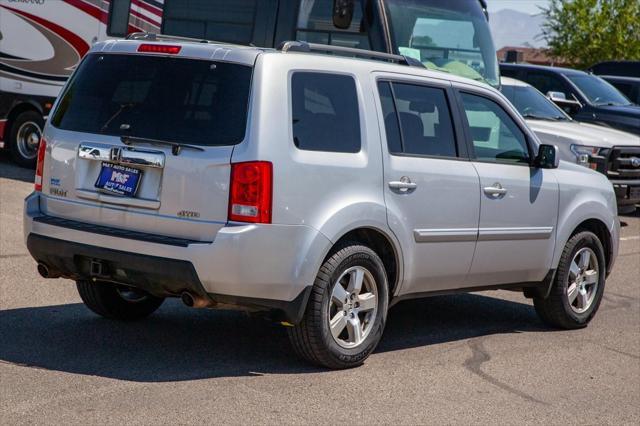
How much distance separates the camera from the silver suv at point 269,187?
6.12 meters

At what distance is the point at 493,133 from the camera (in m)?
7.91

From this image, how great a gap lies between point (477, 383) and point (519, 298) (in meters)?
3.25

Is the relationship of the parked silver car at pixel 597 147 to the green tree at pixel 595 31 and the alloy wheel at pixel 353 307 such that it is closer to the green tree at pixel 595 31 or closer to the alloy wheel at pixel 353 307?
the alloy wheel at pixel 353 307

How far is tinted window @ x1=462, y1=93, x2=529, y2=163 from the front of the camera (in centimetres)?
764

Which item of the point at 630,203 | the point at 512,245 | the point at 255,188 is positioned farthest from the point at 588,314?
the point at 630,203

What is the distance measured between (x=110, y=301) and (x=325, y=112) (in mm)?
2024

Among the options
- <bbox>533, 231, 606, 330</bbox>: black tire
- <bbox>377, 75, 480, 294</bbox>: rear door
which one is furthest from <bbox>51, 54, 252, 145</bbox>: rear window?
<bbox>533, 231, 606, 330</bbox>: black tire

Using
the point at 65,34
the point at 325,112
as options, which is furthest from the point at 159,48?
the point at 65,34

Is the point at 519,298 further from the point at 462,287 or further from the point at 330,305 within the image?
the point at 330,305

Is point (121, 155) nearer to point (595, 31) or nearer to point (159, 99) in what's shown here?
point (159, 99)

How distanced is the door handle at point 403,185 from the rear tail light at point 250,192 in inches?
39.8

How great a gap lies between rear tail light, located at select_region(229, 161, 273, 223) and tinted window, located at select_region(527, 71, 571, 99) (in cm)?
1293

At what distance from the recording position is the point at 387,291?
22.6ft

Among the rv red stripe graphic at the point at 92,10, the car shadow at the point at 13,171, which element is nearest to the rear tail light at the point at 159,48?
the car shadow at the point at 13,171
